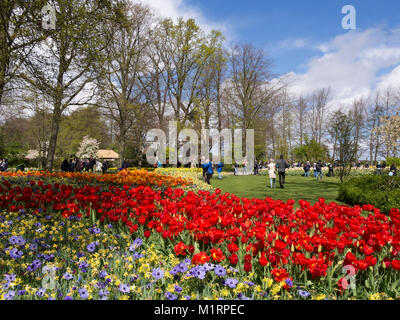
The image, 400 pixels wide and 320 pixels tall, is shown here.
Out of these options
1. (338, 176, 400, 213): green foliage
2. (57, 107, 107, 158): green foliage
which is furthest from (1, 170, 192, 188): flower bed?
(57, 107, 107, 158): green foliage

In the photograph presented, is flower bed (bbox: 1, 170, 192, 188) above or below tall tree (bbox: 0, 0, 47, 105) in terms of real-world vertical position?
below

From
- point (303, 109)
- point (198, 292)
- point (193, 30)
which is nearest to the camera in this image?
point (198, 292)

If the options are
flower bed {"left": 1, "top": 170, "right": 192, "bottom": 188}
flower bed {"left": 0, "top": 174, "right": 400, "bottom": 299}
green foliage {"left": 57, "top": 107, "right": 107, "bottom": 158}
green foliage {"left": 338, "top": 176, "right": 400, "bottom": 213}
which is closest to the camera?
flower bed {"left": 0, "top": 174, "right": 400, "bottom": 299}

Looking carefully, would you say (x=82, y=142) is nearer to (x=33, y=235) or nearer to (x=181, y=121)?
(x=181, y=121)

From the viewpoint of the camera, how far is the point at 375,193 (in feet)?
28.5

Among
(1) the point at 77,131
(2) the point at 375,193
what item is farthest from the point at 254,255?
(1) the point at 77,131

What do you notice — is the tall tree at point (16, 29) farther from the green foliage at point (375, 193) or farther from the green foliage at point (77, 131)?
the green foliage at point (77, 131)

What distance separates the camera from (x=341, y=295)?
7.08 feet

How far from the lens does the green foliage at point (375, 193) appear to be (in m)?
7.68

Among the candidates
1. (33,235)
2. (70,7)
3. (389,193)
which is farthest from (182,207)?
(70,7)

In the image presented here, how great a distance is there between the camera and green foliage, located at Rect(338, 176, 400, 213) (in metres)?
7.68

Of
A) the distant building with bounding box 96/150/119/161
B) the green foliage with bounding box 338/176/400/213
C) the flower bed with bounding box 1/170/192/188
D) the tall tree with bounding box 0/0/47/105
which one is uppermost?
the tall tree with bounding box 0/0/47/105

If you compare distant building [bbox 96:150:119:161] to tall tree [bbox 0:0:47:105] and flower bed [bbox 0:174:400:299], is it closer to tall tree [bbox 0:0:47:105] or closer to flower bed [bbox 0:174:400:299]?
tall tree [bbox 0:0:47:105]
